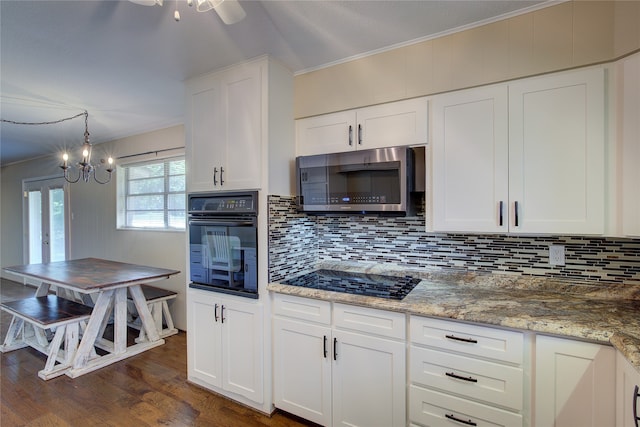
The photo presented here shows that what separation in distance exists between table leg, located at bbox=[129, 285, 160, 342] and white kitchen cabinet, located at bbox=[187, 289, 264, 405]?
1.02 meters

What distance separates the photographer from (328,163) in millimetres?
2098

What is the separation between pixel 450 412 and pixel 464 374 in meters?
0.22

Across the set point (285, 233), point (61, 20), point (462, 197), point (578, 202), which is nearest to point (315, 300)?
point (285, 233)

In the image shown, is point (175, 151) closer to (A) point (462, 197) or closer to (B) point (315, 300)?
(B) point (315, 300)

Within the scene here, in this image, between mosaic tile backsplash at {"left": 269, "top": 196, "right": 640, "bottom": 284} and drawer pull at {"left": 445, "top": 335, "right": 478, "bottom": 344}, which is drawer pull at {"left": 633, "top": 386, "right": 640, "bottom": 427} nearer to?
drawer pull at {"left": 445, "top": 335, "right": 478, "bottom": 344}

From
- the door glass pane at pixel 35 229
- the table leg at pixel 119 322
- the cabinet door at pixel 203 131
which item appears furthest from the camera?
the door glass pane at pixel 35 229

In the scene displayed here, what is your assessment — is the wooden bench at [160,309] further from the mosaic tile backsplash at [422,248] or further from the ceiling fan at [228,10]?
the ceiling fan at [228,10]

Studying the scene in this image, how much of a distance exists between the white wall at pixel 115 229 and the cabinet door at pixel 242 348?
1580 mm

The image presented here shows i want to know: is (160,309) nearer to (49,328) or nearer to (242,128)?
(49,328)

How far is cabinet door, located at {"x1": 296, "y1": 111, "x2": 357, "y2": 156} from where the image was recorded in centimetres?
211

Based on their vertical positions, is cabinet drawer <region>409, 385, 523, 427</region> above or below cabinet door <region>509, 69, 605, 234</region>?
below

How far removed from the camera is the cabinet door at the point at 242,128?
2.09 m

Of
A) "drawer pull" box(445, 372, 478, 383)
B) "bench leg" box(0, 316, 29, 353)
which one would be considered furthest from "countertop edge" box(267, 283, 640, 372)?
"bench leg" box(0, 316, 29, 353)

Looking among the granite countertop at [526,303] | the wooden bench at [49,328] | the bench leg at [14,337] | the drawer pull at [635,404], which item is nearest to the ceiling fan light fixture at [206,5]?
the granite countertop at [526,303]
